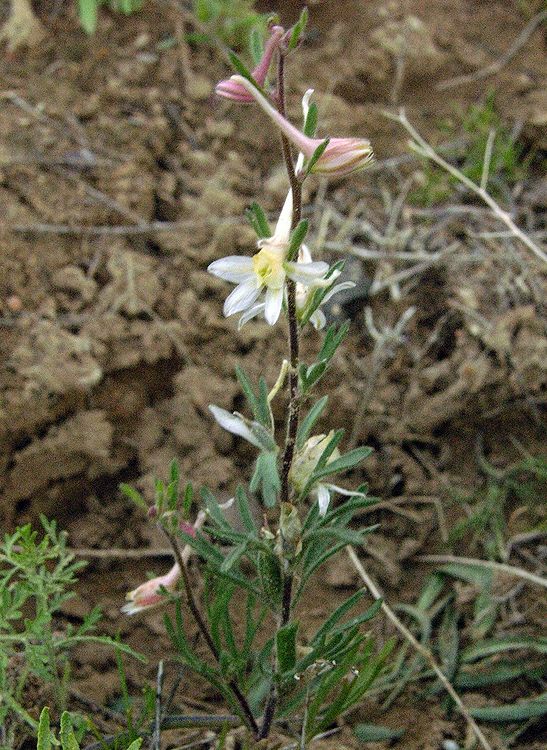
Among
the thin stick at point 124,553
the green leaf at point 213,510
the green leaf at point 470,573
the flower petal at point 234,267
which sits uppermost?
the flower petal at point 234,267

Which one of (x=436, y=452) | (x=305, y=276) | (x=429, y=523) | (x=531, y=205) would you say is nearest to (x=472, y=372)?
(x=436, y=452)

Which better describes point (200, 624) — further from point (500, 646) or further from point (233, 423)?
point (500, 646)

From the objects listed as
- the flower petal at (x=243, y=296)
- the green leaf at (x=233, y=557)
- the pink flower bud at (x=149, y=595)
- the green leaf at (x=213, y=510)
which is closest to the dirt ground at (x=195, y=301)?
the pink flower bud at (x=149, y=595)

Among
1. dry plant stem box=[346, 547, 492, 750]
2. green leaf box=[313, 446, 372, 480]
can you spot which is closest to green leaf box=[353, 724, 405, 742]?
dry plant stem box=[346, 547, 492, 750]

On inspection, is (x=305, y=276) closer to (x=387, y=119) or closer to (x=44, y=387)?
(x=44, y=387)

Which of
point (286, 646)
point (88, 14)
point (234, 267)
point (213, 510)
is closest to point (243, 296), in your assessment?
point (234, 267)

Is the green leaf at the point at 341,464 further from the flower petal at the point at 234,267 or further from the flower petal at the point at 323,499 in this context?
the flower petal at the point at 234,267

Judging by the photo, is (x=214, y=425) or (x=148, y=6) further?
(x=148, y=6)
